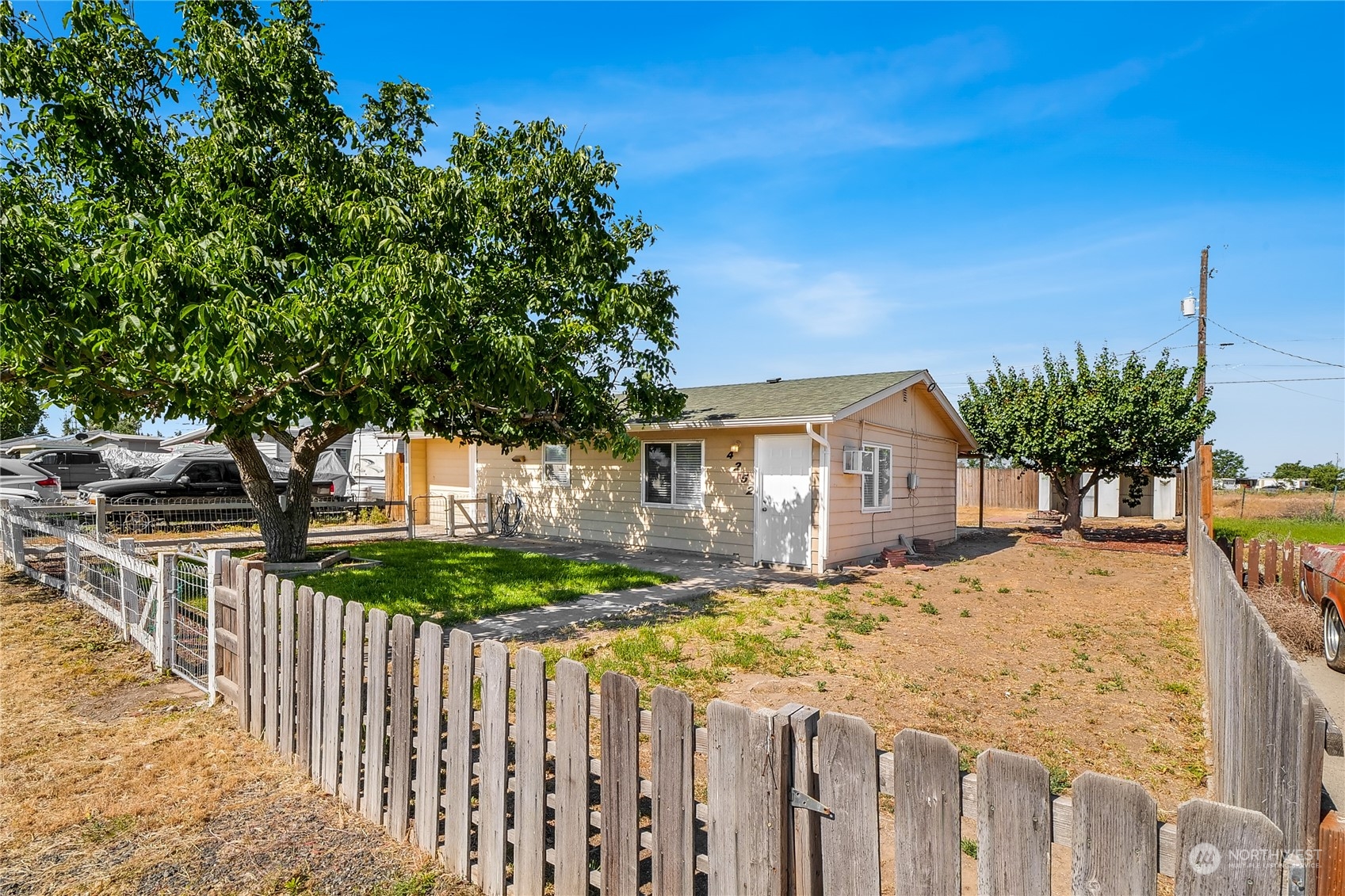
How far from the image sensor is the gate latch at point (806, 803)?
2.00 meters

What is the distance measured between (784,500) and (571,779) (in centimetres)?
971

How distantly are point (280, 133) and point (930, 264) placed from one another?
12883 mm

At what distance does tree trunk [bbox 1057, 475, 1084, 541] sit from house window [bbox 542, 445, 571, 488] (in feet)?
38.7

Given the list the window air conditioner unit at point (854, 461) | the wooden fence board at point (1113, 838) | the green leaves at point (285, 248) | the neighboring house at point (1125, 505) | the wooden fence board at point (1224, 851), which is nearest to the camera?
the wooden fence board at point (1224, 851)

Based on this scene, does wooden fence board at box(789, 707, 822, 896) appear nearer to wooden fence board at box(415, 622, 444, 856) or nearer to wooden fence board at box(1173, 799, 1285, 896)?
wooden fence board at box(1173, 799, 1285, 896)

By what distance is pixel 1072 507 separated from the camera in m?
16.9

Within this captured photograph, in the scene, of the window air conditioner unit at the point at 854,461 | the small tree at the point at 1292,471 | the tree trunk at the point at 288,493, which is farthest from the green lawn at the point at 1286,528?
the small tree at the point at 1292,471

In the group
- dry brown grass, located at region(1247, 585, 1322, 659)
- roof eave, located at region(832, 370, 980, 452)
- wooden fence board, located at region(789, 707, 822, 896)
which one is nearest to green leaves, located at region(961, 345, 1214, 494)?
roof eave, located at region(832, 370, 980, 452)

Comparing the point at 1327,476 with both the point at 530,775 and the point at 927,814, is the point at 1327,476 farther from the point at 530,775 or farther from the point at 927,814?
the point at 530,775

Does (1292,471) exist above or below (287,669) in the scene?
above

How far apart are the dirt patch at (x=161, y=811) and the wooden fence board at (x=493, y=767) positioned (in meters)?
0.15

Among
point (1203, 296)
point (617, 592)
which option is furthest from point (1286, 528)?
point (617, 592)

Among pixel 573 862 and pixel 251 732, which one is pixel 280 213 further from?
pixel 573 862

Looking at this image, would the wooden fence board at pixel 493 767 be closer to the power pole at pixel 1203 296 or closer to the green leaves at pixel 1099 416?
the green leaves at pixel 1099 416
